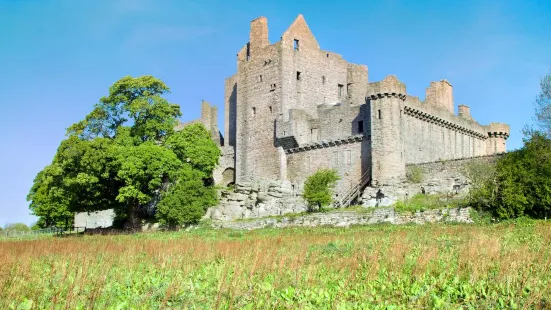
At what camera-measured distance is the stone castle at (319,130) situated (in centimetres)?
4159

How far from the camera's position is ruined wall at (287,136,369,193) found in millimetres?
44153

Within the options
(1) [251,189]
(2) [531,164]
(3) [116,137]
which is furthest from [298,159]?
(2) [531,164]

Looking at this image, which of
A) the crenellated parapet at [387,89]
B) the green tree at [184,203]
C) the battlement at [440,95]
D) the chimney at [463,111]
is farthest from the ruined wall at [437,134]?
the green tree at [184,203]

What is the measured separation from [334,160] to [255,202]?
678 centimetres

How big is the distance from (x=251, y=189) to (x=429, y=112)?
1468cm

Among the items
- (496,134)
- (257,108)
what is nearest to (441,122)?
(496,134)

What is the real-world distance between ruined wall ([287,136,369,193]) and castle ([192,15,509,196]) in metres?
0.07

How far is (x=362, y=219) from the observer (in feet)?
113

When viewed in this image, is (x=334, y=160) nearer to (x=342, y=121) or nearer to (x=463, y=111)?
(x=342, y=121)

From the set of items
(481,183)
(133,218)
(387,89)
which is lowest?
(133,218)

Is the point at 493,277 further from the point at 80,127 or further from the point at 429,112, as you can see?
the point at 80,127

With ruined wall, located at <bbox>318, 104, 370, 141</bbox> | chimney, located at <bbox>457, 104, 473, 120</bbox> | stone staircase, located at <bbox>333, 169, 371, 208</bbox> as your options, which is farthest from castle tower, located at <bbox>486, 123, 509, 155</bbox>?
stone staircase, located at <bbox>333, 169, 371, 208</bbox>

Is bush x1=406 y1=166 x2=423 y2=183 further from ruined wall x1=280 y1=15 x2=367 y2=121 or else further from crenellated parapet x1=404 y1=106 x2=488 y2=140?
ruined wall x1=280 y1=15 x2=367 y2=121

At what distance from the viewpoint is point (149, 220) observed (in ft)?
149
